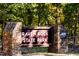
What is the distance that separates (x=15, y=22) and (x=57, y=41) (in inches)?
59.4

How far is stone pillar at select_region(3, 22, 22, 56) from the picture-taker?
674 cm

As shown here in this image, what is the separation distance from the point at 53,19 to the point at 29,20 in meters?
0.82

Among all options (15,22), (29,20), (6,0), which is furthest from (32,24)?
(6,0)

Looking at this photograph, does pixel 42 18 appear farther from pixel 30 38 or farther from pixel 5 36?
pixel 5 36

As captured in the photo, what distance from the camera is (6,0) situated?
7.22 metres

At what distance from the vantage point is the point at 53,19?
7.25 metres

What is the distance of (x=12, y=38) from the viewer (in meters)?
6.80

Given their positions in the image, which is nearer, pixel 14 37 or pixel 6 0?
pixel 14 37

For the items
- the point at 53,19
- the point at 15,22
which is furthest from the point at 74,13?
the point at 15,22

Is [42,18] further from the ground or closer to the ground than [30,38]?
further from the ground

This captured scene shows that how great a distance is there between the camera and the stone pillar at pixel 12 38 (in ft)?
22.1

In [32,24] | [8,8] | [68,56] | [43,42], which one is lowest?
[68,56]

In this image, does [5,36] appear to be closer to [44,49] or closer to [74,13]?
[44,49]

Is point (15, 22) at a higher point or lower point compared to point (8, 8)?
lower
